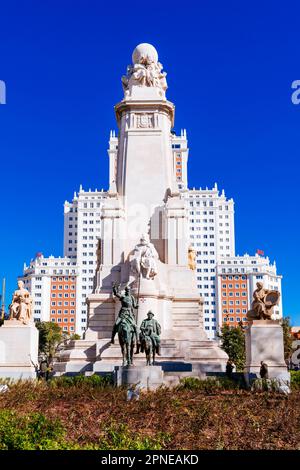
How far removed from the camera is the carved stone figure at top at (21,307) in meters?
31.1

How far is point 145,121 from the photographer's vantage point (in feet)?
129

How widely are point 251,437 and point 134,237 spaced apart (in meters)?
24.1

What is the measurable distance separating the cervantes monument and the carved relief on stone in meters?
0.06

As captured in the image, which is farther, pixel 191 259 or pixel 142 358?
pixel 191 259

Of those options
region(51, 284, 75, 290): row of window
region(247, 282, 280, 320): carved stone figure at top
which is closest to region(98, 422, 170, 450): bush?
region(247, 282, 280, 320): carved stone figure at top

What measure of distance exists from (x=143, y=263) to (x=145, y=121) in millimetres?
10216

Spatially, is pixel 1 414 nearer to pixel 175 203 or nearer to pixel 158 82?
pixel 175 203

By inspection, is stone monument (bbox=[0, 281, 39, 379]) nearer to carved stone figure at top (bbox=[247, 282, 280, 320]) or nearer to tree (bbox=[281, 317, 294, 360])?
carved stone figure at top (bbox=[247, 282, 280, 320])

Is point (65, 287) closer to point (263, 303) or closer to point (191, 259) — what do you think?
point (191, 259)

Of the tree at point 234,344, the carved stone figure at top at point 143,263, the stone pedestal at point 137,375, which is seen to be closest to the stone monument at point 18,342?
the carved stone figure at top at point 143,263

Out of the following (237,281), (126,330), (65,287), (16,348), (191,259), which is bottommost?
(16,348)

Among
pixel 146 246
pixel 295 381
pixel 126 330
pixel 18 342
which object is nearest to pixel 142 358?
pixel 18 342

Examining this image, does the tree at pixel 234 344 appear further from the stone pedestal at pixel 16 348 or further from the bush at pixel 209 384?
the bush at pixel 209 384

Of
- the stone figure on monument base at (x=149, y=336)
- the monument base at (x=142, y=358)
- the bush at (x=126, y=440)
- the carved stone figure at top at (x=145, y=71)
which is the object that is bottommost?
the bush at (x=126, y=440)
